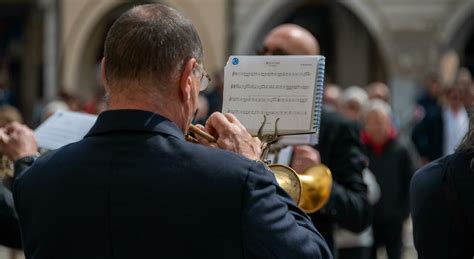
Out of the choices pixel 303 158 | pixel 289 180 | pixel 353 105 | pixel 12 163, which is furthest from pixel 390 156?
pixel 289 180

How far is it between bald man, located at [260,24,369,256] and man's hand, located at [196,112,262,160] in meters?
1.86

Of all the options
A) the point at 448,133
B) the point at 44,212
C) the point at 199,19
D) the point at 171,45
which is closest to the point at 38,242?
the point at 44,212

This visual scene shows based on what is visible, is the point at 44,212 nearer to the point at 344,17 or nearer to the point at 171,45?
the point at 171,45

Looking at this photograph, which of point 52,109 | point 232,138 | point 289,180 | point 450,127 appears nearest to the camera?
point 232,138

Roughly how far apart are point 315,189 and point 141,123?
5.94 ft

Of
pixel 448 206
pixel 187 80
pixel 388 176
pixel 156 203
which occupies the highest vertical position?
pixel 187 80

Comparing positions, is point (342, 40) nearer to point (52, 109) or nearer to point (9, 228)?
point (52, 109)

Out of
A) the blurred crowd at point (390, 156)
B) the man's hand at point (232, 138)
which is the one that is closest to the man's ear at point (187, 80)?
the man's hand at point (232, 138)

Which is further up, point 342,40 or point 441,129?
point 441,129

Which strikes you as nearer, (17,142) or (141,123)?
(141,123)

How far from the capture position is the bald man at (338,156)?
4.82 metres

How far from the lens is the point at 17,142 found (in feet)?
13.6

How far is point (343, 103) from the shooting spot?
11.6 metres

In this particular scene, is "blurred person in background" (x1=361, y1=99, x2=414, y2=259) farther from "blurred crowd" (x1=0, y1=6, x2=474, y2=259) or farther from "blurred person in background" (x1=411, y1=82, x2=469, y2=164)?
"blurred person in background" (x1=411, y1=82, x2=469, y2=164)
